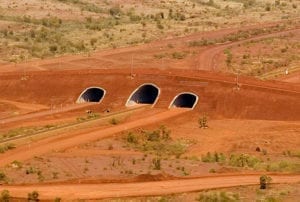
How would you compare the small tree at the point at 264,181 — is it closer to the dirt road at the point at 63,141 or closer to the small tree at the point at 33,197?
the small tree at the point at 33,197

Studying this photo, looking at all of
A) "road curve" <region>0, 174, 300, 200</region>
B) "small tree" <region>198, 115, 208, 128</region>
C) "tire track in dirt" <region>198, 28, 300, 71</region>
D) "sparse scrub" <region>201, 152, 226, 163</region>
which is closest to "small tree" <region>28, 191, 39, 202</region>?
"road curve" <region>0, 174, 300, 200</region>

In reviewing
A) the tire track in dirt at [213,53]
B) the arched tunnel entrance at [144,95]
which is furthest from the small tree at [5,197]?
the tire track in dirt at [213,53]

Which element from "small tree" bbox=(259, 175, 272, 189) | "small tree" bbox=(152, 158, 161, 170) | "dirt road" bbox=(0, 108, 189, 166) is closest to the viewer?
"small tree" bbox=(259, 175, 272, 189)

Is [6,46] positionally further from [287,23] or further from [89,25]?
[287,23]

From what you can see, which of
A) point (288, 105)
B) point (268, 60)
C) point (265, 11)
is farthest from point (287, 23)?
point (288, 105)

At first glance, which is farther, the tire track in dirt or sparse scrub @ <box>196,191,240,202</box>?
the tire track in dirt

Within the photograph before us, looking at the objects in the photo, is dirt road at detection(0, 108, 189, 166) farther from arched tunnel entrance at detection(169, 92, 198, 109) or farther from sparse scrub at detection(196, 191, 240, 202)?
sparse scrub at detection(196, 191, 240, 202)
